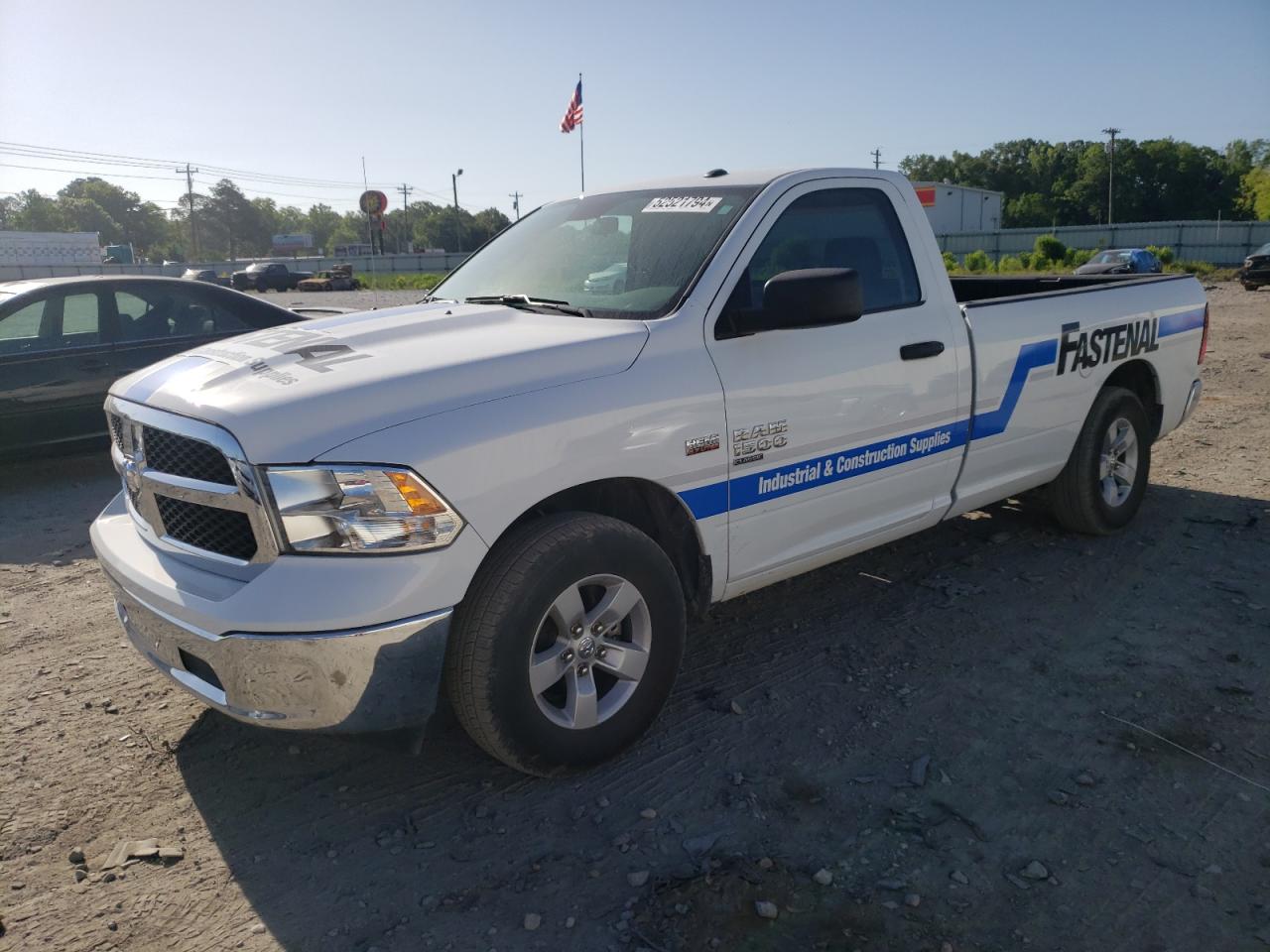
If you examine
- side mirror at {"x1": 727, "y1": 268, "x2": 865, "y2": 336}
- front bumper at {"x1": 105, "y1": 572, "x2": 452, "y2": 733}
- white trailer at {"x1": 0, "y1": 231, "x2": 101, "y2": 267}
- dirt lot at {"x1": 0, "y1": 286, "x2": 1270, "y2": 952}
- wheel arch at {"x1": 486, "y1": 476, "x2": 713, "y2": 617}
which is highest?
white trailer at {"x1": 0, "y1": 231, "x2": 101, "y2": 267}

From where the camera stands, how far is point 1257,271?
1010 inches

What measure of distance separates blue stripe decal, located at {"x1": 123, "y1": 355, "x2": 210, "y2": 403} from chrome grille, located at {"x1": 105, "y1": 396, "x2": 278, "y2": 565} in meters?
0.04

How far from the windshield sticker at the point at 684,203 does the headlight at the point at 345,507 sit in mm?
1809

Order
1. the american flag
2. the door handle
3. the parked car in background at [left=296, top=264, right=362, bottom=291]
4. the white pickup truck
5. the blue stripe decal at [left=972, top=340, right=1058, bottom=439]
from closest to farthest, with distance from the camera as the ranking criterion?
1. the white pickup truck
2. the door handle
3. the blue stripe decal at [left=972, top=340, right=1058, bottom=439]
4. the american flag
5. the parked car in background at [left=296, top=264, right=362, bottom=291]

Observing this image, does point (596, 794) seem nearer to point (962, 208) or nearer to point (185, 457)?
point (185, 457)

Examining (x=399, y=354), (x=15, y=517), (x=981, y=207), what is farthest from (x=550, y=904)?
(x=981, y=207)

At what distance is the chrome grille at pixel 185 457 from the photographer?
9.23 feet

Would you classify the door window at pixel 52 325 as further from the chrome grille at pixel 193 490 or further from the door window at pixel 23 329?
the chrome grille at pixel 193 490

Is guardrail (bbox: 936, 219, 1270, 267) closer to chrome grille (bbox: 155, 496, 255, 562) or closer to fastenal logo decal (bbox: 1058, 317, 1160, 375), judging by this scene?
fastenal logo decal (bbox: 1058, 317, 1160, 375)

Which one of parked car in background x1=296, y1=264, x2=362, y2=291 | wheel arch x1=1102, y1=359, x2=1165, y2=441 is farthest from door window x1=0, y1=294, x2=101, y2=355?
parked car in background x1=296, y1=264, x2=362, y2=291

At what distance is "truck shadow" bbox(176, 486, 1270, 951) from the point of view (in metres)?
2.64

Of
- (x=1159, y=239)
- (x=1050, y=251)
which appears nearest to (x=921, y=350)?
(x=1050, y=251)

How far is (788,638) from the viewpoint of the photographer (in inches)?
169

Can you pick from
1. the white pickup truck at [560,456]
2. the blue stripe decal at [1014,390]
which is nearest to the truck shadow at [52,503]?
the white pickup truck at [560,456]
